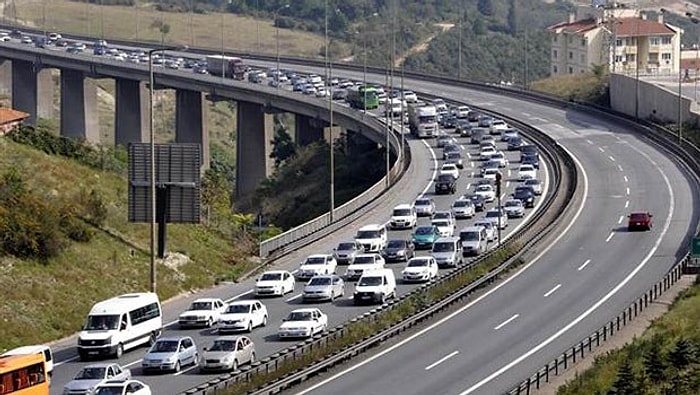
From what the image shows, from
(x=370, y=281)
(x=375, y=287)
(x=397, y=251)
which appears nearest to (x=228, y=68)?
(x=397, y=251)

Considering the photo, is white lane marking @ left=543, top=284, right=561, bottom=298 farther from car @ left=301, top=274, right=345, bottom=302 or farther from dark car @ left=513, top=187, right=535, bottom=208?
dark car @ left=513, top=187, right=535, bottom=208

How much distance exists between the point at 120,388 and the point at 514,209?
43.7m

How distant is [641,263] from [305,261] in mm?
13785

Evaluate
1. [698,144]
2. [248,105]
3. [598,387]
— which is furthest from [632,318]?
[248,105]

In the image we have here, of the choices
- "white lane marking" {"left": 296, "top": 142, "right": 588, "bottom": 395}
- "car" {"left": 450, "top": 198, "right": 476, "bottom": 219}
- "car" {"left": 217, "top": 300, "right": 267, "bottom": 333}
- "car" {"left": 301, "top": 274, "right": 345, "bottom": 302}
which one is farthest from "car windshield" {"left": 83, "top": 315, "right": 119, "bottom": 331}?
"car" {"left": 450, "top": 198, "right": 476, "bottom": 219}

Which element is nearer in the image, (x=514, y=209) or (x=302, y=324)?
(x=302, y=324)

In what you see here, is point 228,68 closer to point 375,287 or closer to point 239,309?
point 375,287

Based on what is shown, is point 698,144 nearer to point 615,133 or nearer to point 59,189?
point 615,133

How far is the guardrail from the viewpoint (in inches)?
1815

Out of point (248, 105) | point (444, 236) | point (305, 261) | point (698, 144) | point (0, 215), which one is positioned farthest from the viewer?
point (248, 105)

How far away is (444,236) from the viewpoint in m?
75.9

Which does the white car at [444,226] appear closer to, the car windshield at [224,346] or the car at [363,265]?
the car at [363,265]

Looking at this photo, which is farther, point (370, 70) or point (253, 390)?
point (370, 70)

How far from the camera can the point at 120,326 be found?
5284 centimetres
